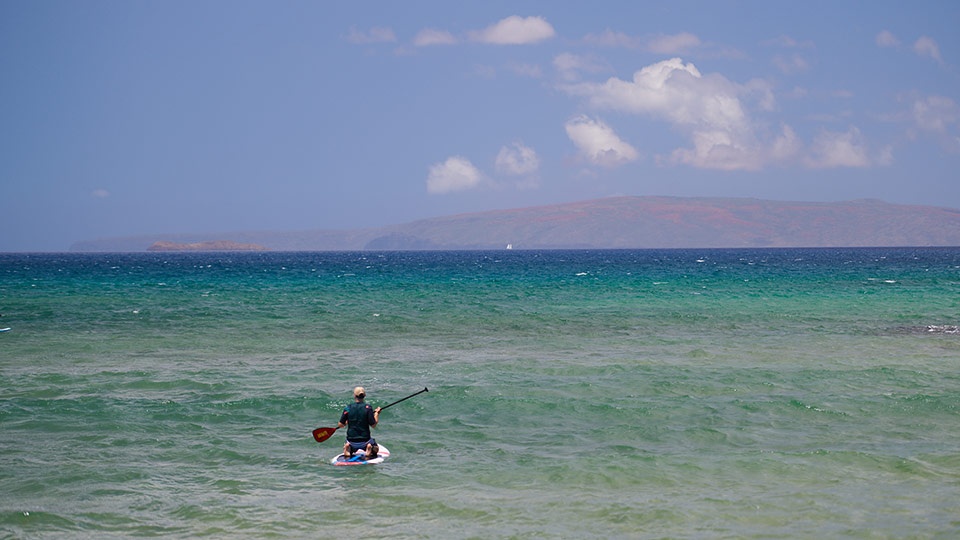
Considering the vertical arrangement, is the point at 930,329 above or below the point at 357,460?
above

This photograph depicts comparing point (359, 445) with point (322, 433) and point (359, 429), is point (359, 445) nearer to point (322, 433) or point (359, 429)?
point (359, 429)

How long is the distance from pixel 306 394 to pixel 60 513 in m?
9.09

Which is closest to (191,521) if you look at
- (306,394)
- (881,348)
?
(306,394)

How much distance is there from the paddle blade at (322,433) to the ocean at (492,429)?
20 centimetres

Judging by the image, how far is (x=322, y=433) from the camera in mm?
17109

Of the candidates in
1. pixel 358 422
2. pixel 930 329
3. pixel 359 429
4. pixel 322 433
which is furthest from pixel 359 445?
pixel 930 329

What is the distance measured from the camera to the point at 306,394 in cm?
2197

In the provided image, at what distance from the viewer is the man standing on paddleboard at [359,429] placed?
15.9 m

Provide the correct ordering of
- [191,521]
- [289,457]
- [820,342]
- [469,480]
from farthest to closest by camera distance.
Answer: [820,342] → [289,457] → [469,480] → [191,521]

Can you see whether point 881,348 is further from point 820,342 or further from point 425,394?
point 425,394

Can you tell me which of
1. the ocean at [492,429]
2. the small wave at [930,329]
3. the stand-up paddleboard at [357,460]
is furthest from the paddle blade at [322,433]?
the small wave at [930,329]

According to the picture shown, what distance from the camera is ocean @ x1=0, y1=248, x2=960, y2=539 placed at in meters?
12.9

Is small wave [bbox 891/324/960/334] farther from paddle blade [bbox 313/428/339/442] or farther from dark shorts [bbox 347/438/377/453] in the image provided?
dark shorts [bbox 347/438/377/453]

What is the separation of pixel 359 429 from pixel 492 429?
3.31 m
